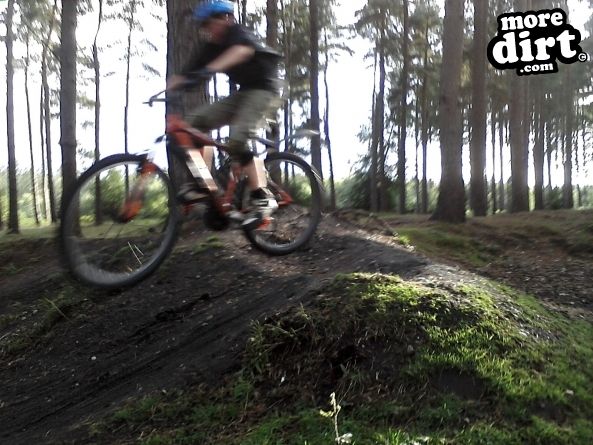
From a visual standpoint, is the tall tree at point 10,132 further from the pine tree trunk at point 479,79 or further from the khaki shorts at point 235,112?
the khaki shorts at point 235,112

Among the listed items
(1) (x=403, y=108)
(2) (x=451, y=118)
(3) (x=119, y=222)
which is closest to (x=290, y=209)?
(3) (x=119, y=222)

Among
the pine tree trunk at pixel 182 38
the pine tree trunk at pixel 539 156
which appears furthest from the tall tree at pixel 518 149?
the pine tree trunk at pixel 182 38

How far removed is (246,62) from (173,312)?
310cm

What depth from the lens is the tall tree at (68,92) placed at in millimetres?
12617

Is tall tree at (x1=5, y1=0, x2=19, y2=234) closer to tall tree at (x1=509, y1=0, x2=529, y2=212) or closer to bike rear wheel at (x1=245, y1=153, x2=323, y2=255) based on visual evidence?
bike rear wheel at (x1=245, y1=153, x2=323, y2=255)

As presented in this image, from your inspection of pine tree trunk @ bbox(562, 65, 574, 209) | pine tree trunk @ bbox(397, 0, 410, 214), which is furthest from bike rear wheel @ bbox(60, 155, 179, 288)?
pine tree trunk @ bbox(562, 65, 574, 209)

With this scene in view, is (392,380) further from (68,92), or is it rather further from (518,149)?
(518,149)

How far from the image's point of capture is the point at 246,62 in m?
4.56

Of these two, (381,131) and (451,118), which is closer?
(451,118)

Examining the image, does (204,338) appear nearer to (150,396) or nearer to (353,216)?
(150,396)

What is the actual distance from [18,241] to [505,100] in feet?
65.6

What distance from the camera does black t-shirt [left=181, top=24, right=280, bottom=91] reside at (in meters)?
4.39

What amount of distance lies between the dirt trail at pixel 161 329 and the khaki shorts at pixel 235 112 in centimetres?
183

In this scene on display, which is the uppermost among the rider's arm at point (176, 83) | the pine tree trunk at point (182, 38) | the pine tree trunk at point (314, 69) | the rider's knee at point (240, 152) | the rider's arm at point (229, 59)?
the pine tree trunk at point (314, 69)
